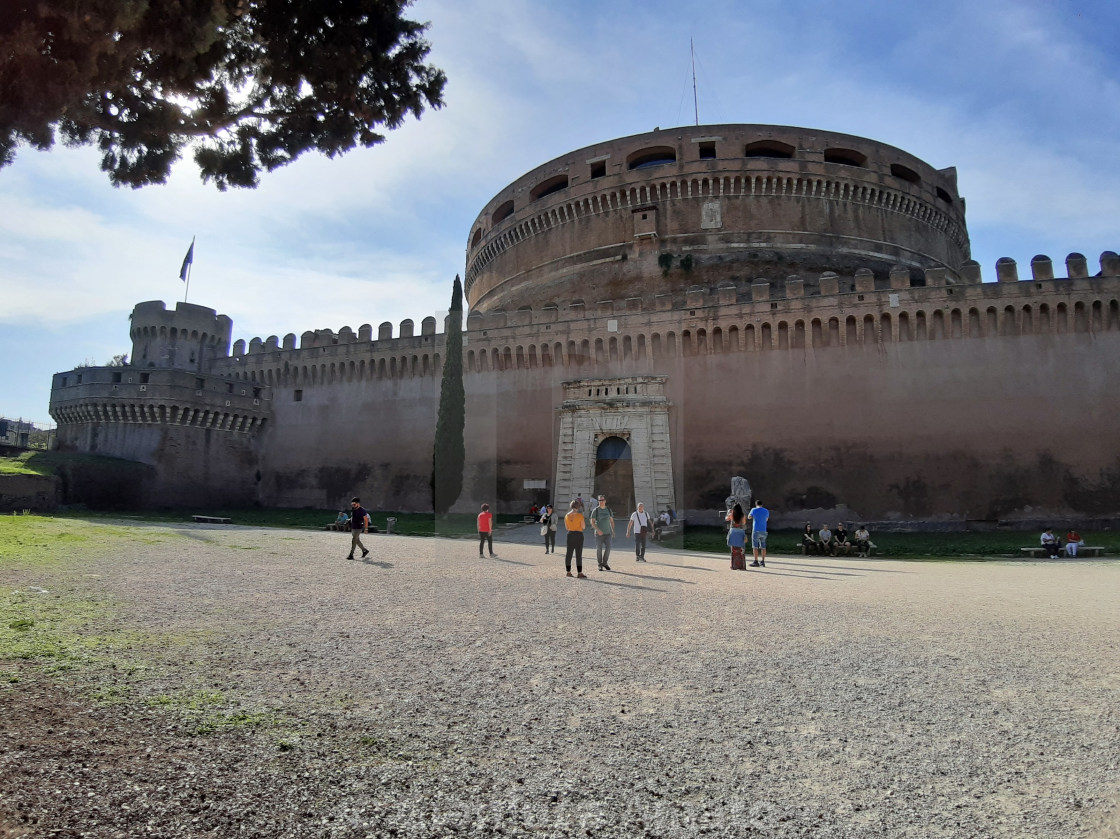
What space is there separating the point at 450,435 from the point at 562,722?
1965cm

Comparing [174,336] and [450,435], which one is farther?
[174,336]

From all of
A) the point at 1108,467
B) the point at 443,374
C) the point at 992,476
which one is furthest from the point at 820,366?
the point at 443,374

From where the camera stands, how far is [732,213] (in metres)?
27.4

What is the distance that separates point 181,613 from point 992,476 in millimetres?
20728

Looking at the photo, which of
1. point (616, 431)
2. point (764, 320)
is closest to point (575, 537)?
point (616, 431)

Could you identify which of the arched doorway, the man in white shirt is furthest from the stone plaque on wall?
the man in white shirt

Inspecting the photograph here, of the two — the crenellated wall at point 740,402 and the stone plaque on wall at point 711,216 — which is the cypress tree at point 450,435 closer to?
the crenellated wall at point 740,402

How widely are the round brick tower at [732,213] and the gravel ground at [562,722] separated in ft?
71.9

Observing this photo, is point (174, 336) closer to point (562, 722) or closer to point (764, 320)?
point (764, 320)

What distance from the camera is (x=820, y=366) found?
21.4 m

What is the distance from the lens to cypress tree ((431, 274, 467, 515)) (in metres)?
22.9

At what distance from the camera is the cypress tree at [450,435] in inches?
902

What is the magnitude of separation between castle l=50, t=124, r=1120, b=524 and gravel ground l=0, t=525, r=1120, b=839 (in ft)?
48.2

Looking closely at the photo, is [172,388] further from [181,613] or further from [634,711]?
[634,711]
